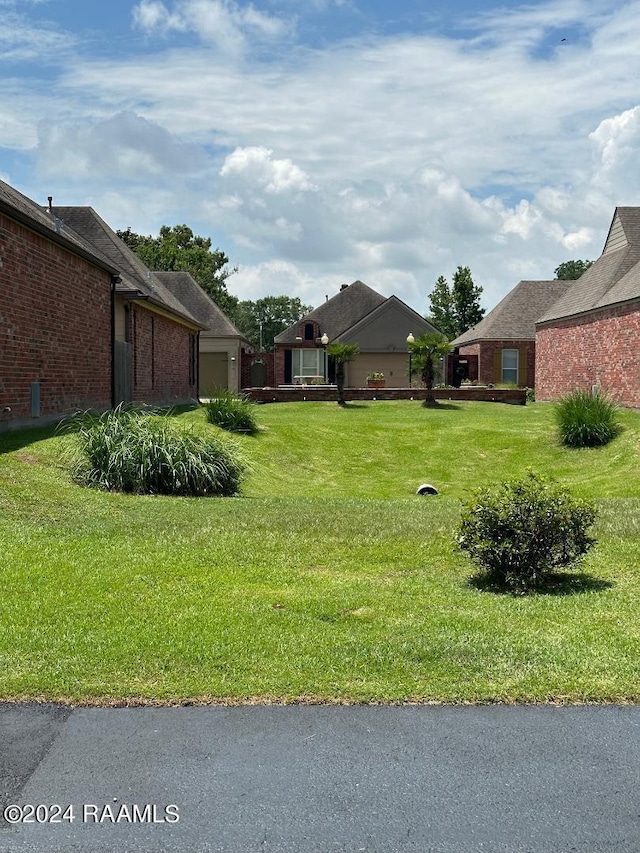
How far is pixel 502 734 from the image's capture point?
424 cm

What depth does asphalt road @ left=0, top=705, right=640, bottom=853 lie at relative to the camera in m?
3.34

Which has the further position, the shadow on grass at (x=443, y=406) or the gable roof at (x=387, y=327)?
the gable roof at (x=387, y=327)

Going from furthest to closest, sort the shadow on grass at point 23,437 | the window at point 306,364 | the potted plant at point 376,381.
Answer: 1. the window at point 306,364
2. the potted plant at point 376,381
3. the shadow on grass at point 23,437

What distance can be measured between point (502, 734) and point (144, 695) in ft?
6.48

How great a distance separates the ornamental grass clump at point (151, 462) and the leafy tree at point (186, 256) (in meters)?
51.7

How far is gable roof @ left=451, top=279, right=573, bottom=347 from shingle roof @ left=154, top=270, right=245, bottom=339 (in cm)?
1381

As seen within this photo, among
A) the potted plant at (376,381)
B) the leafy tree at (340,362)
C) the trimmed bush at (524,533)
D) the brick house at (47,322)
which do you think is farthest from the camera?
the potted plant at (376,381)

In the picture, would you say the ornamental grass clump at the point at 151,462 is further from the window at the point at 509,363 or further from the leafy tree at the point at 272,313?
the leafy tree at the point at 272,313

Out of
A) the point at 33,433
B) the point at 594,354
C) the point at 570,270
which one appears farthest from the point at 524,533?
the point at 570,270

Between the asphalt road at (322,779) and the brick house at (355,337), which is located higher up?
the brick house at (355,337)

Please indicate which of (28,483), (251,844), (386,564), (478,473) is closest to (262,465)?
(478,473)

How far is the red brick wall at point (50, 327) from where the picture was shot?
15.4m

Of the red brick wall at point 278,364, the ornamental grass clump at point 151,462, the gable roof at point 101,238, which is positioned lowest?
the ornamental grass clump at point 151,462

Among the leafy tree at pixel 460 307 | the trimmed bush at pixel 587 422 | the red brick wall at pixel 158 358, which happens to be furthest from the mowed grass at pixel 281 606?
the leafy tree at pixel 460 307
